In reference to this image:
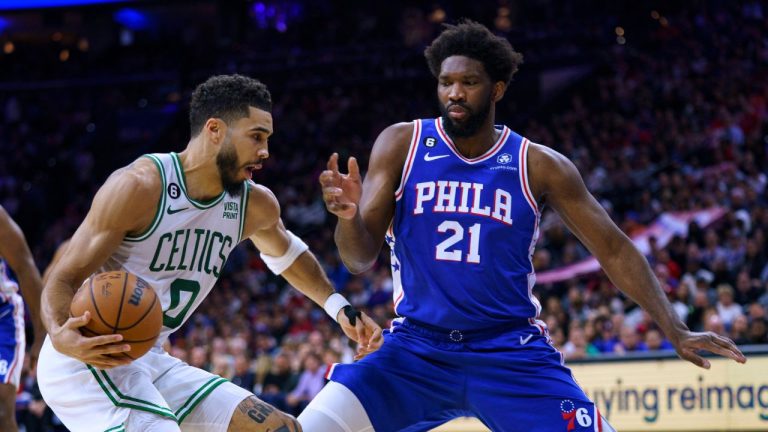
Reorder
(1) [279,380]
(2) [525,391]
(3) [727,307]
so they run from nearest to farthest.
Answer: (2) [525,391] → (3) [727,307] → (1) [279,380]

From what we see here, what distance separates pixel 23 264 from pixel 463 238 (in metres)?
3.16

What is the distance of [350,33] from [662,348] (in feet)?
52.6

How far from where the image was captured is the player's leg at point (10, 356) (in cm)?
600

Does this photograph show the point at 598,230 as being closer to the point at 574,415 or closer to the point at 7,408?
the point at 574,415

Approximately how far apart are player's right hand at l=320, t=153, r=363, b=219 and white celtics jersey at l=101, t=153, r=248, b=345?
0.74 metres

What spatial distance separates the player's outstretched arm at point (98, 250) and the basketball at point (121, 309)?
0.05 m

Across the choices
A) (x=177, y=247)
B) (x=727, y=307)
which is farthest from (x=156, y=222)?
(x=727, y=307)

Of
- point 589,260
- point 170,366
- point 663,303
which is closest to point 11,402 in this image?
point 170,366

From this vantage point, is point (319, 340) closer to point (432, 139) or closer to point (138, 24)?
point (432, 139)

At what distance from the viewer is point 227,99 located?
15.3 feet

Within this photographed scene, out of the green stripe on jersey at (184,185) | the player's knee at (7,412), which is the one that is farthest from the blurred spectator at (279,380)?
the green stripe on jersey at (184,185)

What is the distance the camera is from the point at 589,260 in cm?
1326

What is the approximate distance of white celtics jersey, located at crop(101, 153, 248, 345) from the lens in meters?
4.46

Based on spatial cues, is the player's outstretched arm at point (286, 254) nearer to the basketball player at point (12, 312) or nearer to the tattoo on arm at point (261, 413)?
the tattoo on arm at point (261, 413)
